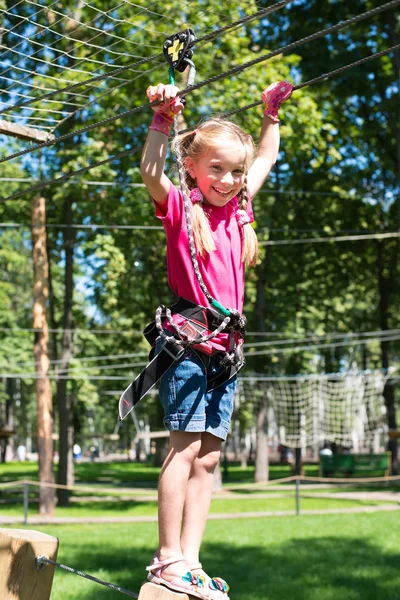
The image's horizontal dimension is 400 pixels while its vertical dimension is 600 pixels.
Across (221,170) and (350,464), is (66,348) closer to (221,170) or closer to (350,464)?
(350,464)

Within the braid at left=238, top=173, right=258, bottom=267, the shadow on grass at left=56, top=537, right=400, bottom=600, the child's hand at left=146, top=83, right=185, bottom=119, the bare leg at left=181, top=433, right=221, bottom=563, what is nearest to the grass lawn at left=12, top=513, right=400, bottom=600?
the shadow on grass at left=56, top=537, right=400, bottom=600

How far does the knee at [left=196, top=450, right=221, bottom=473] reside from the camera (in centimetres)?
261

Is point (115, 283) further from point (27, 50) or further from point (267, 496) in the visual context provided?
point (267, 496)

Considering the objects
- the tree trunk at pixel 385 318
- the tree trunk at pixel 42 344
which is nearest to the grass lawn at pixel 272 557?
the tree trunk at pixel 42 344

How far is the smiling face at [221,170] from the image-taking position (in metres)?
2.66

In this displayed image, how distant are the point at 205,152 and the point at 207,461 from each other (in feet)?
3.28

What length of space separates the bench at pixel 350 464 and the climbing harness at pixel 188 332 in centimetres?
2378

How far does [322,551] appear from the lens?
30.3ft

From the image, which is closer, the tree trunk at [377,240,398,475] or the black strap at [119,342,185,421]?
the black strap at [119,342,185,421]

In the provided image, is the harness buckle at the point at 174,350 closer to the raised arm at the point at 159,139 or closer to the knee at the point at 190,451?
the knee at the point at 190,451

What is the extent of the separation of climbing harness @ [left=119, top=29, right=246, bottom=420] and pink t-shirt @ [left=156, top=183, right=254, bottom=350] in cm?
3

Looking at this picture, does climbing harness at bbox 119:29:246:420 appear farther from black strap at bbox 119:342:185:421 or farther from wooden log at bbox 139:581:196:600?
wooden log at bbox 139:581:196:600

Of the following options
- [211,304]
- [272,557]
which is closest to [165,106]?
[211,304]

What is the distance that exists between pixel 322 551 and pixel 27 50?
1122cm
